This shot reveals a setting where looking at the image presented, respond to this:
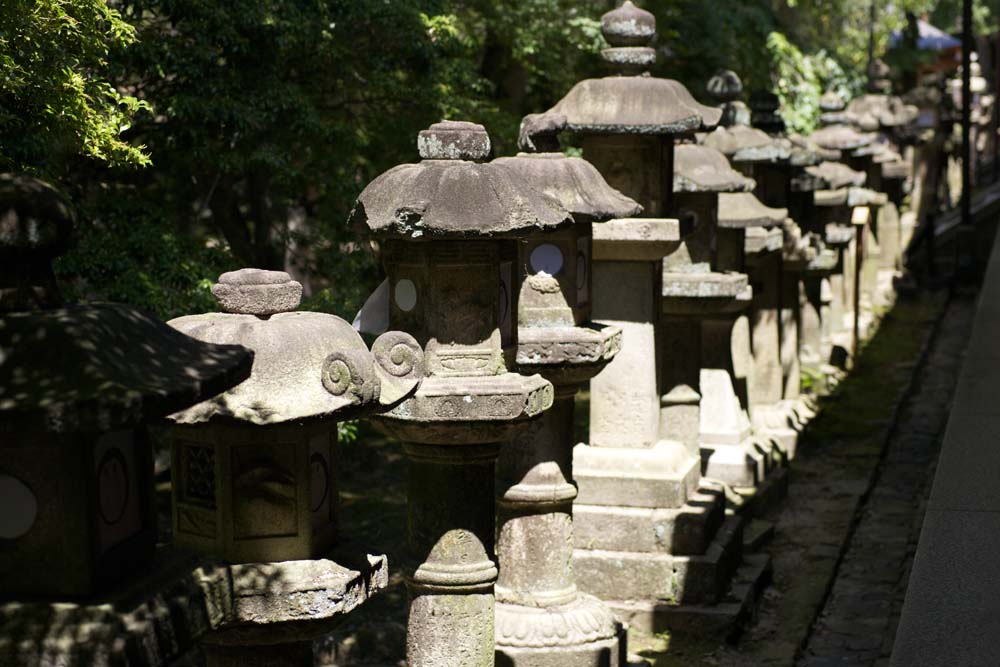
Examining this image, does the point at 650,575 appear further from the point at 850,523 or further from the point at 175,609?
the point at 175,609

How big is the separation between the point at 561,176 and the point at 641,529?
9.93 ft

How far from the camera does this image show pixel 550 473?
8430mm

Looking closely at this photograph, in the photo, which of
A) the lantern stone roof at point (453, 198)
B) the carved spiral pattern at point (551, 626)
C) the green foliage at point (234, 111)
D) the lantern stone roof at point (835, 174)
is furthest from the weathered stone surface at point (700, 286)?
the lantern stone roof at point (835, 174)

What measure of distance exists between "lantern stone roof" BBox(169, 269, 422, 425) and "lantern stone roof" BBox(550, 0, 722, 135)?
4.22 meters

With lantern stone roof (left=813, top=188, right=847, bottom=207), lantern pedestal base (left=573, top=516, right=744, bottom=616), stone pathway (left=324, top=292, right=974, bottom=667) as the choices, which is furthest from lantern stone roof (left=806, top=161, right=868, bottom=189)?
lantern pedestal base (left=573, top=516, right=744, bottom=616)

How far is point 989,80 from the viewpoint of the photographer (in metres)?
40.5

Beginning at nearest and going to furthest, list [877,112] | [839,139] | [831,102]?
[839,139], [831,102], [877,112]

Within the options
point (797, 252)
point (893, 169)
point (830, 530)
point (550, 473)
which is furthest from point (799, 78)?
point (550, 473)

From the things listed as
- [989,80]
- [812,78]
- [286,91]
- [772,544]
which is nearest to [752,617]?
[772,544]

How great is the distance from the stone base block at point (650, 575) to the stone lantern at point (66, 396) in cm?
560

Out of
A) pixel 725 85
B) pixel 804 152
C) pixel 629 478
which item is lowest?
pixel 629 478

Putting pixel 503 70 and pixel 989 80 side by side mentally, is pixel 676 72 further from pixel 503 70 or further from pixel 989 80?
pixel 989 80

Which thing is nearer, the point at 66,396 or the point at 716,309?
the point at 66,396

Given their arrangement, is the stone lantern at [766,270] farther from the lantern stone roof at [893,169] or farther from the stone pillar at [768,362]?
the lantern stone roof at [893,169]
